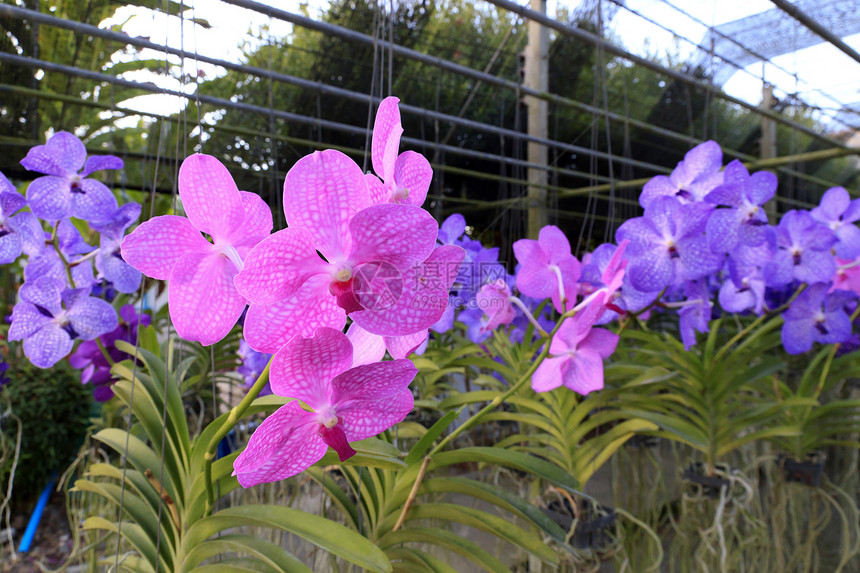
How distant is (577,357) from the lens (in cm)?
52

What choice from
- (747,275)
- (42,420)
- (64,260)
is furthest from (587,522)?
(42,420)

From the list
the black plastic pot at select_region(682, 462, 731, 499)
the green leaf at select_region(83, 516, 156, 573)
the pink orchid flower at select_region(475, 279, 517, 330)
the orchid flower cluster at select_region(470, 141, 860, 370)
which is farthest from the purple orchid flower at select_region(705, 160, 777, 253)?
the green leaf at select_region(83, 516, 156, 573)

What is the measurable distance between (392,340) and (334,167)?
0.31ft

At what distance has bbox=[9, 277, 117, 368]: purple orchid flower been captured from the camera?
52cm

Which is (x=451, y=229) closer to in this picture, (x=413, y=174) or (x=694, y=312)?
(x=694, y=312)

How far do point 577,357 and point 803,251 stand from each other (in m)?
0.52

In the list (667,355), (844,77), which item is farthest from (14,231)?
(844,77)

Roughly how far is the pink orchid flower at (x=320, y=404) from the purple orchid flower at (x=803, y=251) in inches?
29.8

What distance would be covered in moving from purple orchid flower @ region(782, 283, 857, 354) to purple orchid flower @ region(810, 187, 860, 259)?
0.28 ft

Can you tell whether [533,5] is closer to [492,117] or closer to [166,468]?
[492,117]

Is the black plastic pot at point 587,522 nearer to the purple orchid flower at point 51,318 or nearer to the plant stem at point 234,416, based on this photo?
the plant stem at point 234,416

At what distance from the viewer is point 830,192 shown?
0.93 meters

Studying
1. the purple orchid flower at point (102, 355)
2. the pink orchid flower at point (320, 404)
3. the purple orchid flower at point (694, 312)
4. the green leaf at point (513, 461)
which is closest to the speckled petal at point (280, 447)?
the pink orchid flower at point (320, 404)

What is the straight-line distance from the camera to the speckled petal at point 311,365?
0.23 m
